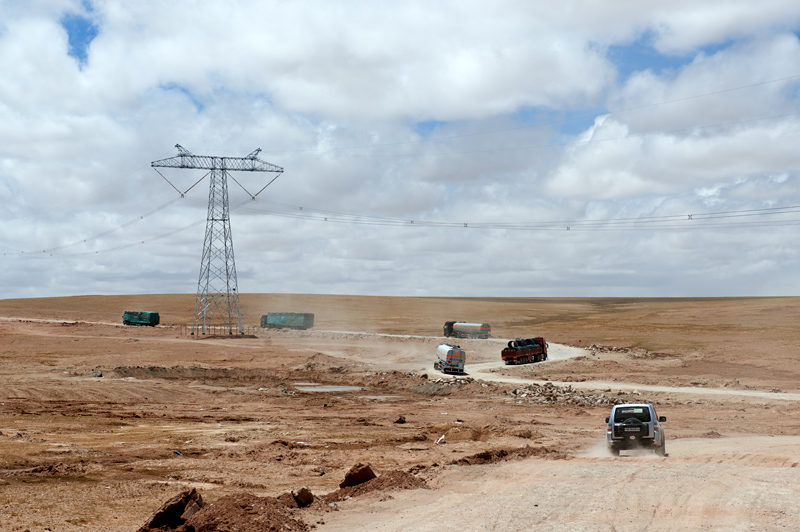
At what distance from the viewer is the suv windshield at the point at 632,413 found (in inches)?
906

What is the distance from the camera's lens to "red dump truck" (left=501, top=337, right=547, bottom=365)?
62.2 meters

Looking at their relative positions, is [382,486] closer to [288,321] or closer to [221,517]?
[221,517]

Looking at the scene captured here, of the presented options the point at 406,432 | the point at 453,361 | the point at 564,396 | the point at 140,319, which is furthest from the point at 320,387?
the point at 140,319

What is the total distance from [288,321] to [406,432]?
82.7 metres

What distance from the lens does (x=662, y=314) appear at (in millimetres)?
137750

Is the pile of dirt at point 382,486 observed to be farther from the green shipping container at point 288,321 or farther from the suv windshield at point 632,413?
the green shipping container at point 288,321

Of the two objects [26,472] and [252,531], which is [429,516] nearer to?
[252,531]

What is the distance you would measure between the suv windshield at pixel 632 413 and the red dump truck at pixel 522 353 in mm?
39009

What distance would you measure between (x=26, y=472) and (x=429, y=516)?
39.9ft

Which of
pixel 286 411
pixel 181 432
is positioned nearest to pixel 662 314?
pixel 286 411

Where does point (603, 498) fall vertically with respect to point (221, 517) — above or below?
below

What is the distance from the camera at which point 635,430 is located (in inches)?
893

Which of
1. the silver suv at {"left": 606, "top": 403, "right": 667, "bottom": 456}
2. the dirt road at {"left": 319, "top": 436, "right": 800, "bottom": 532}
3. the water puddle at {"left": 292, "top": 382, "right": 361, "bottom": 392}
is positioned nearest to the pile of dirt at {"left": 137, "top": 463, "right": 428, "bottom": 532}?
the dirt road at {"left": 319, "top": 436, "right": 800, "bottom": 532}

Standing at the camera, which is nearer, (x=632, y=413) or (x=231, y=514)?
(x=231, y=514)
